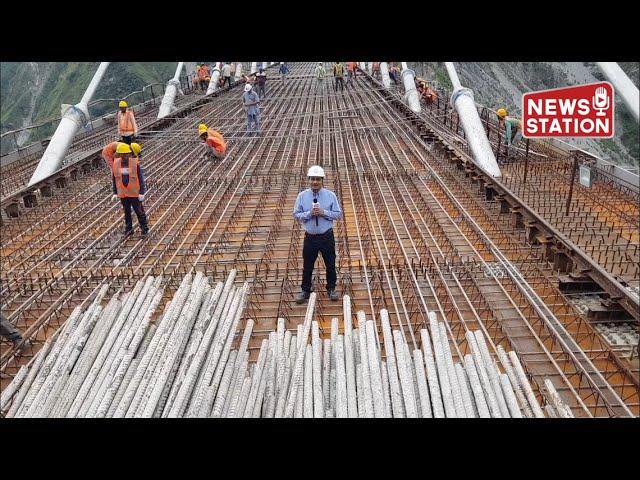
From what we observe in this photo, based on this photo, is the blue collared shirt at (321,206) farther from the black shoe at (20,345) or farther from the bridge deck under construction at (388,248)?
the black shoe at (20,345)

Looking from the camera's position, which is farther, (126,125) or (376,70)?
(376,70)

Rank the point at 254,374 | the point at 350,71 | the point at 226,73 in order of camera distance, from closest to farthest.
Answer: the point at 254,374, the point at 226,73, the point at 350,71

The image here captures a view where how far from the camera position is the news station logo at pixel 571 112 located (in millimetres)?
3791

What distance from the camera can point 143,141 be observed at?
11.7m

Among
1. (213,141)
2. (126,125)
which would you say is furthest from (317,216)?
(126,125)

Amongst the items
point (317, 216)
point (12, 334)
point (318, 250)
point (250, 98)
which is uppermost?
point (250, 98)

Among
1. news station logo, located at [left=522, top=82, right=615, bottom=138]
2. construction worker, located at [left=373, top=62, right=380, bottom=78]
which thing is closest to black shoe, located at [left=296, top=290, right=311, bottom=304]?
news station logo, located at [left=522, top=82, right=615, bottom=138]

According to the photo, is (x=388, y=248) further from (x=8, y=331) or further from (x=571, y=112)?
(x=8, y=331)

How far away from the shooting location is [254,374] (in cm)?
362

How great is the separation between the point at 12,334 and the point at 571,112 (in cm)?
483

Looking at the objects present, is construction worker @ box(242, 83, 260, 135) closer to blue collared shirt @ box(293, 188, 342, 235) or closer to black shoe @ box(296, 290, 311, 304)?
blue collared shirt @ box(293, 188, 342, 235)

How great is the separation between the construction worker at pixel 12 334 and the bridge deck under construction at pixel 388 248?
0.25 feet

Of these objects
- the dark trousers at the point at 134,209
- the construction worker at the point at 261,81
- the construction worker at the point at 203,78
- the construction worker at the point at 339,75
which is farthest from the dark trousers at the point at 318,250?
the construction worker at the point at 203,78

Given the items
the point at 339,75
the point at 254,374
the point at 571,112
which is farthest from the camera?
the point at 339,75
